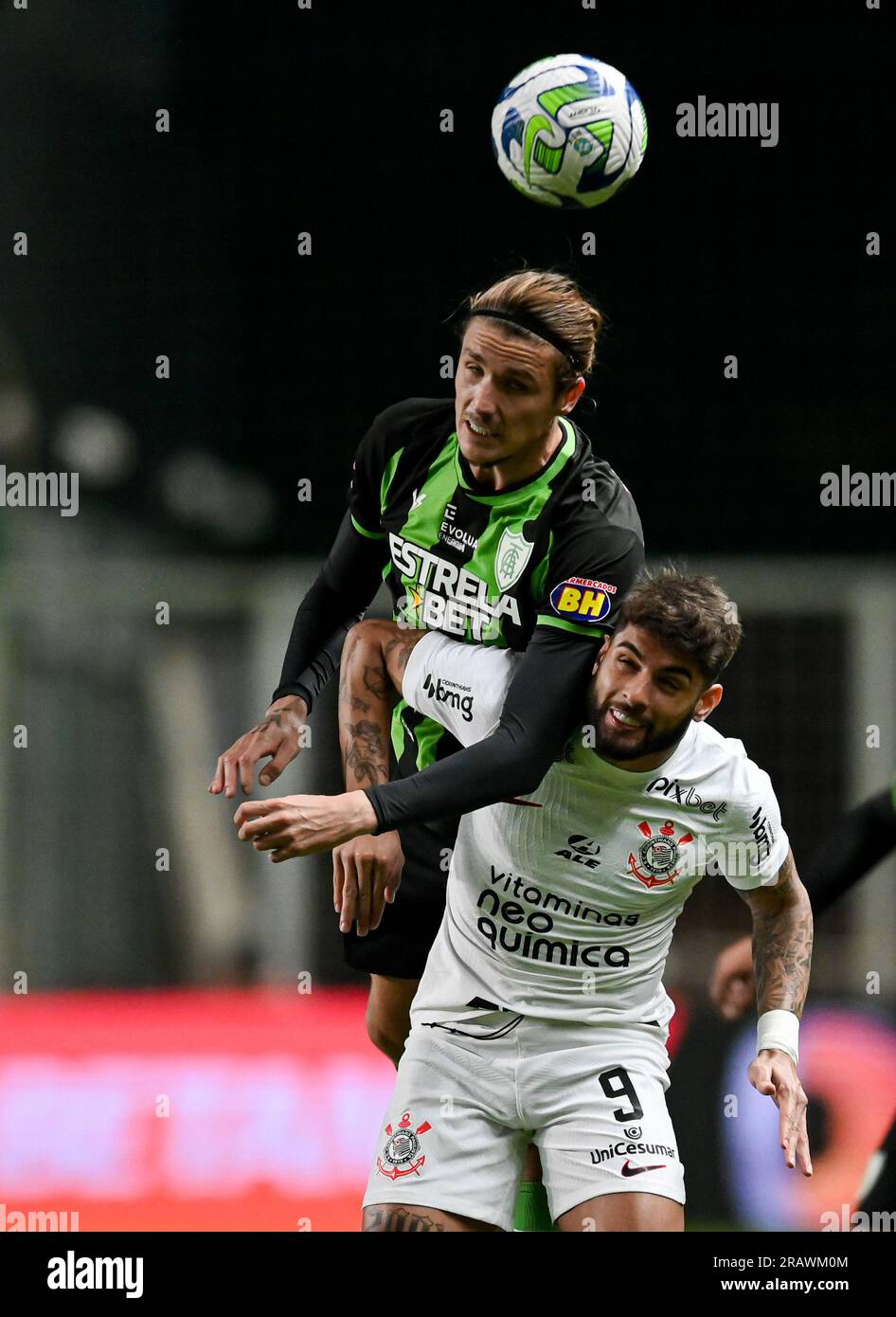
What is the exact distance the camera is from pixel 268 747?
12.9 feet

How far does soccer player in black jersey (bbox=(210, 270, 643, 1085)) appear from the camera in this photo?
11.7 ft

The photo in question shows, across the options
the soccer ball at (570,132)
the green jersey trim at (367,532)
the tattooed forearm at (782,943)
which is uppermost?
the soccer ball at (570,132)

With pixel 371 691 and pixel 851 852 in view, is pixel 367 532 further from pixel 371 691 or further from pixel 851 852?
pixel 851 852

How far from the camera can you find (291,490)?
25.9 feet

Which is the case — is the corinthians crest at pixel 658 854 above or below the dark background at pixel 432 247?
below

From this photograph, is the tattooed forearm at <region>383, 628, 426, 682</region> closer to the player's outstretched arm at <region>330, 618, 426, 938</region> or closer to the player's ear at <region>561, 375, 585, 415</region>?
the player's outstretched arm at <region>330, 618, 426, 938</region>

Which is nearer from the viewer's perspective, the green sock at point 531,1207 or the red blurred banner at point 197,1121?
the green sock at point 531,1207

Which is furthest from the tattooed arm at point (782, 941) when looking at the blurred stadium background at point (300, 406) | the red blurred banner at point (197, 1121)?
the blurred stadium background at point (300, 406)

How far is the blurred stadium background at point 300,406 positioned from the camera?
7.52 m

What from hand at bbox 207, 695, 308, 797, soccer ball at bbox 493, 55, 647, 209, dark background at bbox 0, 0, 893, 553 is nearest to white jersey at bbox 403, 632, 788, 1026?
hand at bbox 207, 695, 308, 797

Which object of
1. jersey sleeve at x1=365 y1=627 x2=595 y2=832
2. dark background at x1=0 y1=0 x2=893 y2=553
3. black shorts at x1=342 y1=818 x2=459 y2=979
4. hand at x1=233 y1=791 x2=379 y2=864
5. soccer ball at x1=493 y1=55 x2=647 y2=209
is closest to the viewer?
hand at x1=233 y1=791 x2=379 y2=864

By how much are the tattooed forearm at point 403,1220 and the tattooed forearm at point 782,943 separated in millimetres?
858

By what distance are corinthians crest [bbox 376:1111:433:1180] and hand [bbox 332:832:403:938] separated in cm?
44

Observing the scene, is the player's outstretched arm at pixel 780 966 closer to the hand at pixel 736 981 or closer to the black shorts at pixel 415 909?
the hand at pixel 736 981
